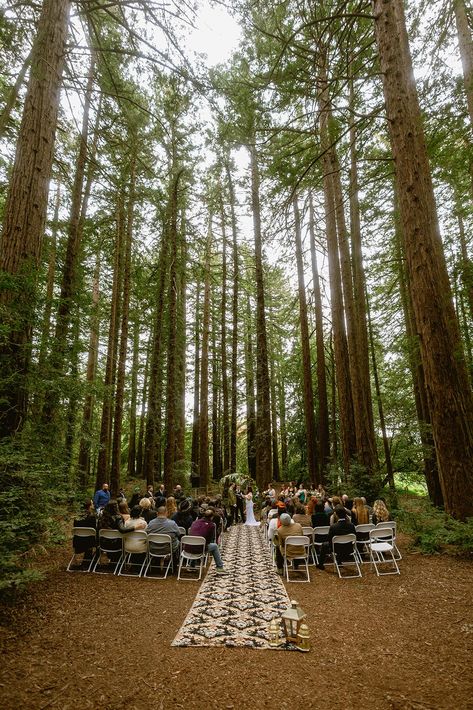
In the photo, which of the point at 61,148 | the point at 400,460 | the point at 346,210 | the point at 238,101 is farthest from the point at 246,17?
the point at 400,460

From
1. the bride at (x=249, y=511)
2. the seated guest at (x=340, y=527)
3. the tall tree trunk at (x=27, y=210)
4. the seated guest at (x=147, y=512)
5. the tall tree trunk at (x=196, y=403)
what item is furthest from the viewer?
the tall tree trunk at (x=196, y=403)

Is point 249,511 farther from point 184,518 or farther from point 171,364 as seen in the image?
point 171,364

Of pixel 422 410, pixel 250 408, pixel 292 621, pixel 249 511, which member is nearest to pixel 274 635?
pixel 292 621

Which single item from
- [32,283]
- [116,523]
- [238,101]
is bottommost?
[116,523]

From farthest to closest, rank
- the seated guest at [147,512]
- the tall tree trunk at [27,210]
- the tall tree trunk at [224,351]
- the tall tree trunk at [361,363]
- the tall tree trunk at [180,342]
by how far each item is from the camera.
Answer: the tall tree trunk at [224,351] < the tall tree trunk at [180,342] < the tall tree trunk at [361,363] < the seated guest at [147,512] < the tall tree trunk at [27,210]

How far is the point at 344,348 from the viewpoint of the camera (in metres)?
12.2

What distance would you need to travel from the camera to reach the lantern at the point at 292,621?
365cm

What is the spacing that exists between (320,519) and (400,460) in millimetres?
4750

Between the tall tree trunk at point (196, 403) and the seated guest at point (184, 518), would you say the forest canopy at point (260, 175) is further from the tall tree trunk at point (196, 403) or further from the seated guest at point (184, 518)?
the tall tree trunk at point (196, 403)

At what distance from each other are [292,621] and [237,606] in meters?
1.31

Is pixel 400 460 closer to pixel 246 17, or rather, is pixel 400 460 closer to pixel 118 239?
pixel 246 17

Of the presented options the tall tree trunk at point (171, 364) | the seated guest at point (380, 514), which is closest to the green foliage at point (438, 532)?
the seated guest at point (380, 514)

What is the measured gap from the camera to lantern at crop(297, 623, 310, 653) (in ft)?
11.7

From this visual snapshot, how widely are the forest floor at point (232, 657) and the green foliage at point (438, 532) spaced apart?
2.79ft
